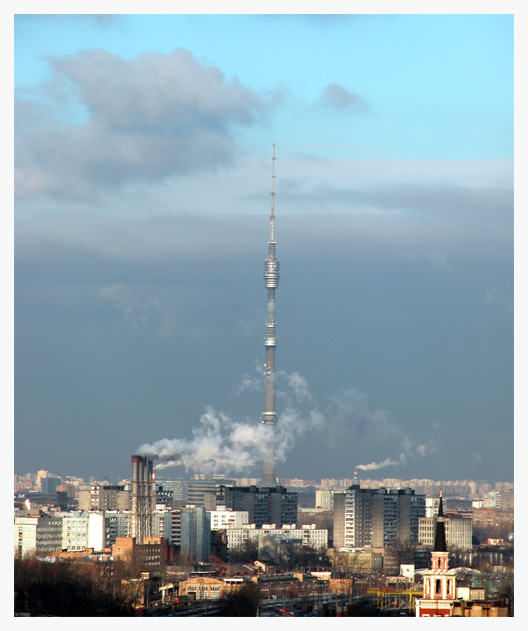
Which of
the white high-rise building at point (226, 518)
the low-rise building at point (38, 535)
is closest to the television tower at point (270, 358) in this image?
the white high-rise building at point (226, 518)

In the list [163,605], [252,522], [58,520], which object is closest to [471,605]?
[163,605]

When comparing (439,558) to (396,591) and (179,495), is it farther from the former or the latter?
(179,495)

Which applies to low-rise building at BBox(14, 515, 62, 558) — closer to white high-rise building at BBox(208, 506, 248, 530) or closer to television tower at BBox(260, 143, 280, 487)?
white high-rise building at BBox(208, 506, 248, 530)

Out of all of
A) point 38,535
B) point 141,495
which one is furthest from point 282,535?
point 38,535

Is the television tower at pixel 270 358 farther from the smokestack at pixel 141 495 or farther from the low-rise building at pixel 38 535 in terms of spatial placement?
the low-rise building at pixel 38 535

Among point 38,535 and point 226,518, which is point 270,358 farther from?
point 38,535

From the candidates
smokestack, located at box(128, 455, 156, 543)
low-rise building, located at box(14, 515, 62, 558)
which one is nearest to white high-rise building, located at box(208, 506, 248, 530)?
smokestack, located at box(128, 455, 156, 543)

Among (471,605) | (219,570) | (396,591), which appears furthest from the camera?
(219,570)

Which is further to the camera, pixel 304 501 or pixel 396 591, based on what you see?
pixel 304 501
